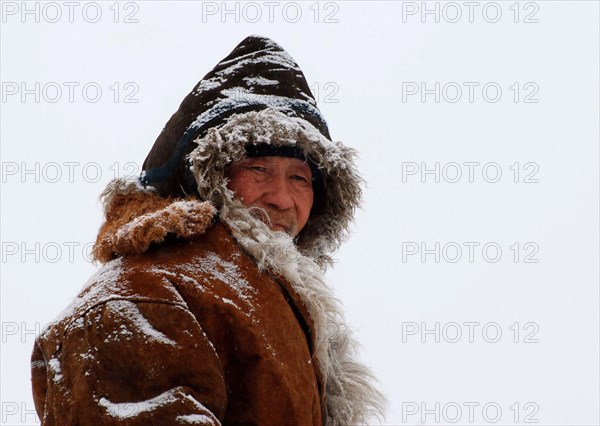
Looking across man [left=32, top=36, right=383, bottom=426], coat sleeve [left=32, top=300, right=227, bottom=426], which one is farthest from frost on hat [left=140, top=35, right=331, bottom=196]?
coat sleeve [left=32, top=300, right=227, bottom=426]

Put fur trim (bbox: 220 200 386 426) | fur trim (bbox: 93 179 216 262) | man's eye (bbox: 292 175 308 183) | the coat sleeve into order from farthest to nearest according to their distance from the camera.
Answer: man's eye (bbox: 292 175 308 183) → fur trim (bbox: 220 200 386 426) → fur trim (bbox: 93 179 216 262) → the coat sleeve

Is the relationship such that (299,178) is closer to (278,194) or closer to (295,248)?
(278,194)

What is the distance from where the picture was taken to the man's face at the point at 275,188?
222 cm

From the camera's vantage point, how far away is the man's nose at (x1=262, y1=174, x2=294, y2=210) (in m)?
2.24

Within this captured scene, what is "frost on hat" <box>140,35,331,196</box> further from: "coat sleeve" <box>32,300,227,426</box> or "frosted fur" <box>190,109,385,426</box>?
"coat sleeve" <box>32,300,227,426</box>

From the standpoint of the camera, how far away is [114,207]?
2.21 m

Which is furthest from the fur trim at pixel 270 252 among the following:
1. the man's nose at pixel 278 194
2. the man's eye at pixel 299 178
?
the man's eye at pixel 299 178

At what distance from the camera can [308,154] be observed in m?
2.36

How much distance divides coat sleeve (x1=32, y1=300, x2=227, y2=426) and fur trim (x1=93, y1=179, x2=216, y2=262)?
0.72 feet

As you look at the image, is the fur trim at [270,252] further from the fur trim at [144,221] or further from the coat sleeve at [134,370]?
the coat sleeve at [134,370]

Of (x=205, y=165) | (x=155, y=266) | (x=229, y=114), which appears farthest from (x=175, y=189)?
(x=155, y=266)

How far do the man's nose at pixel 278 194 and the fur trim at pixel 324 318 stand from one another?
120mm

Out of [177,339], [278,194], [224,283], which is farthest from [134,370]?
[278,194]

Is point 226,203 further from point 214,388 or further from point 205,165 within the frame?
point 214,388
